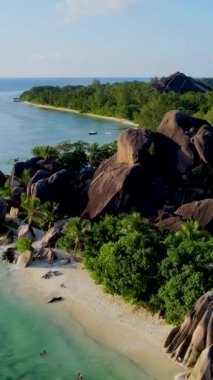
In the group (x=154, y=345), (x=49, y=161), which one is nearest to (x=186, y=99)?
(x=49, y=161)

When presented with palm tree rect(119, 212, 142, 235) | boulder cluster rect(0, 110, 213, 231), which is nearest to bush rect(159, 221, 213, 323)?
palm tree rect(119, 212, 142, 235)

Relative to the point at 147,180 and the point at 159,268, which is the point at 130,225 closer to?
the point at 159,268

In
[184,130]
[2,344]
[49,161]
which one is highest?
[184,130]

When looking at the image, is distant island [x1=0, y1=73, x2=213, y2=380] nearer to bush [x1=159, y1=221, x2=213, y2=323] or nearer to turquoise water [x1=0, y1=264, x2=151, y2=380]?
bush [x1=159, y1=221, x2=213, y2=323]

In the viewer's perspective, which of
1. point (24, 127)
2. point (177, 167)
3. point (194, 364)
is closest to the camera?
point (194, 364)

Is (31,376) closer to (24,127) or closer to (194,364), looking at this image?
(194,364)

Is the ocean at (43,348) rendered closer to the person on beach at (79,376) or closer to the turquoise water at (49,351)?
the turquoise water at (49,351)

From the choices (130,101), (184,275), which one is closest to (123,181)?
(184,275)
